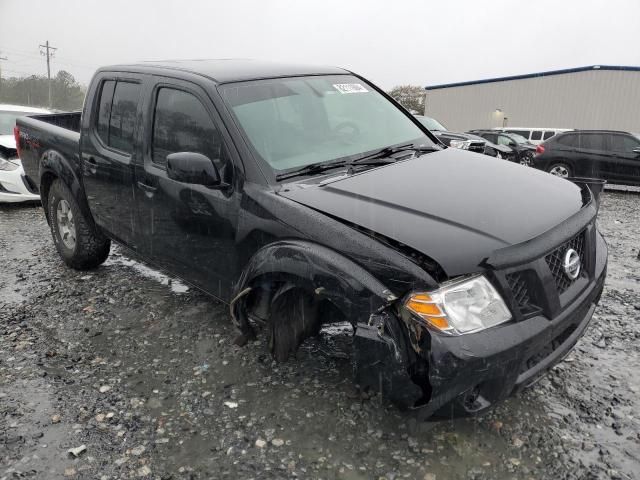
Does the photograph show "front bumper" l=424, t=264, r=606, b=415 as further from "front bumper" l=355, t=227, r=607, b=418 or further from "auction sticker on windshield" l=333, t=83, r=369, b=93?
"auction sticker on windshield" l=333, t=83, r=369, b=93

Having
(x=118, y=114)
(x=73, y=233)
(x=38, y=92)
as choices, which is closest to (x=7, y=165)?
(x=73, y=233)

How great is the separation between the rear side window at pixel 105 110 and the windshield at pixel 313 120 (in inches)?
52.5

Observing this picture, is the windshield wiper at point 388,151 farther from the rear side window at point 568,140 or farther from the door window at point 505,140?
the door window at point 505,140

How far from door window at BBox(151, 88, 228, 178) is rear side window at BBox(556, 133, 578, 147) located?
1126 centimetres

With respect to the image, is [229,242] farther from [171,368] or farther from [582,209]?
[582,209]

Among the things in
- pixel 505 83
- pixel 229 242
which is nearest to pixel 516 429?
pixel 229 242

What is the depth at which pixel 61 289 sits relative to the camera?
180 inches

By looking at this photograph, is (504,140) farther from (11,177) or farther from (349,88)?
(349,88)

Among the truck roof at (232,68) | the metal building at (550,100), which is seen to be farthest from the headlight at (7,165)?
the metal building at (550,100)

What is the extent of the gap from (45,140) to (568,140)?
11320mm

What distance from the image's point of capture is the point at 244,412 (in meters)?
2.80

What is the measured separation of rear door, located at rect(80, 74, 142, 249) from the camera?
364 cm

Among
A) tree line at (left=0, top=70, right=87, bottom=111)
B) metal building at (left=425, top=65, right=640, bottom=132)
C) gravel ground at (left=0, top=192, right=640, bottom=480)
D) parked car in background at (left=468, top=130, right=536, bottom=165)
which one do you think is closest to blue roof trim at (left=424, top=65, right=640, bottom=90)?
metal building at (left=425, top=65, right=640, bottom=132)

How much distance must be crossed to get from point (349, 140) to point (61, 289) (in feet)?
9.67
